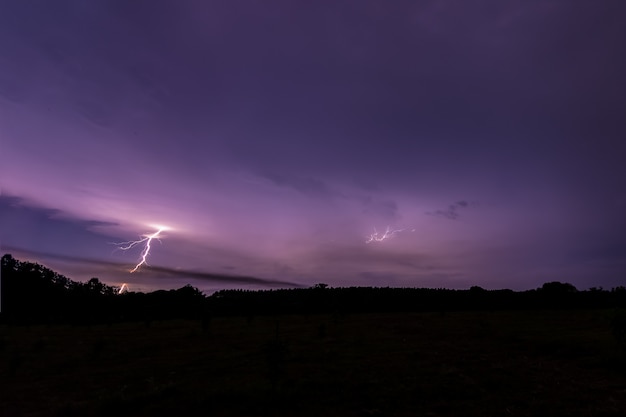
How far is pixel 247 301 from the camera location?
4855 inches

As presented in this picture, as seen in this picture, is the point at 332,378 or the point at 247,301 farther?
the point at 247,301

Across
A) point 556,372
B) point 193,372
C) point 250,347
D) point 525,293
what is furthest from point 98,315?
point 525,293

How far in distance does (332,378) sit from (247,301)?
9917cm

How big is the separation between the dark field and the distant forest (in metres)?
52.1

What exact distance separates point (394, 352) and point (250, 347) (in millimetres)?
14571

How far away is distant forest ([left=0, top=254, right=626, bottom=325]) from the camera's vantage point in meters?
103

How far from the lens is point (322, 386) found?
25.6 metres

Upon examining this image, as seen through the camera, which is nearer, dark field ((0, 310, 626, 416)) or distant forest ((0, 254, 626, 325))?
dark field ((0, 310, 626, 416))

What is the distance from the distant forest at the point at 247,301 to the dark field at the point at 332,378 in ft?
171

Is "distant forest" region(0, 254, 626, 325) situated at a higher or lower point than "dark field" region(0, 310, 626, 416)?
higher

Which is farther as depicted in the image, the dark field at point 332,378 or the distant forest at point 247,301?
the distant forest at point 247,301

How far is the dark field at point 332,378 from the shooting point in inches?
848

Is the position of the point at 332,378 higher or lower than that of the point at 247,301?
lower

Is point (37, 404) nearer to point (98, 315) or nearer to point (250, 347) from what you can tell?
point (250, 347)
